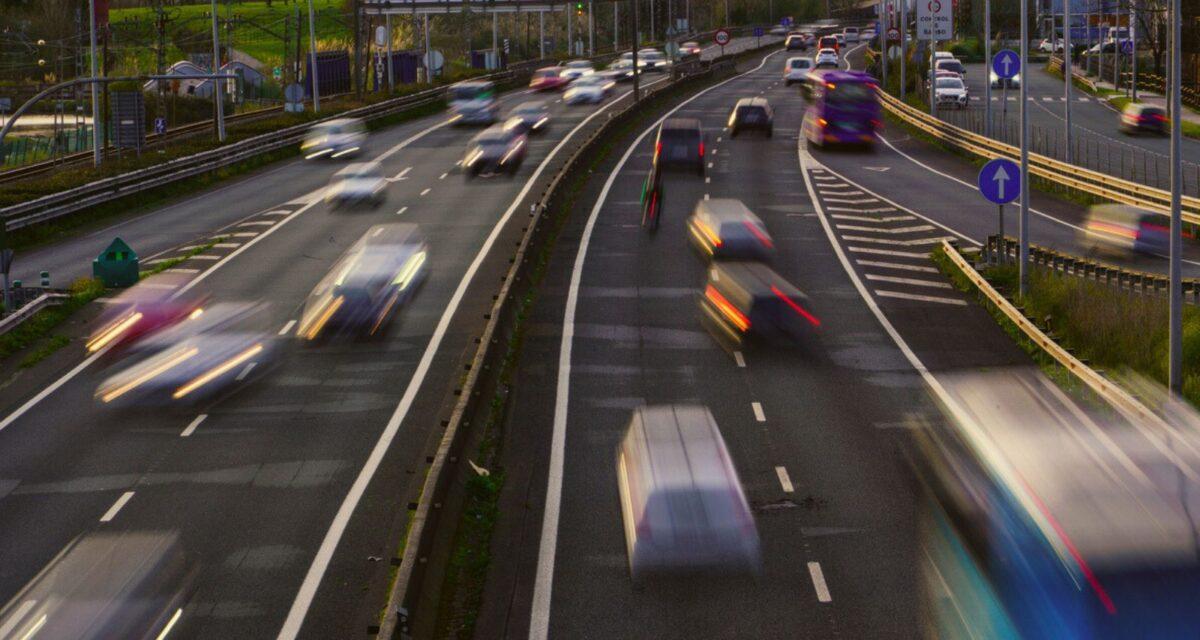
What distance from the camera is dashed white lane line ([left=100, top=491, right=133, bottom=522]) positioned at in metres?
20.7

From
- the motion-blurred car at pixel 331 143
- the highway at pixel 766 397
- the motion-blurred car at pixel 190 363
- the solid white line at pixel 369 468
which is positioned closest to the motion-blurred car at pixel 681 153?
the highway at pixel 766 397

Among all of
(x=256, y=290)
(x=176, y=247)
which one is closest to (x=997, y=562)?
(x=256, y=290)

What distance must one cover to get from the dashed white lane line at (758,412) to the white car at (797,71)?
73144mm

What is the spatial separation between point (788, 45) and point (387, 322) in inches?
4330

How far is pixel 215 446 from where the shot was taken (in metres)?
24.0

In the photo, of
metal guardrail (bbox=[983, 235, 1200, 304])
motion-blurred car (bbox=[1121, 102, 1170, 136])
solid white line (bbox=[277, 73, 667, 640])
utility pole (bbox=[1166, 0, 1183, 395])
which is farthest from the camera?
motion-blurred car (bbox=[1121, 102, 1170, 136])

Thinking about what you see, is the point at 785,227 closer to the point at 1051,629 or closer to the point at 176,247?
the point at 176,247

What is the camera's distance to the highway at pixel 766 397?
1706cm

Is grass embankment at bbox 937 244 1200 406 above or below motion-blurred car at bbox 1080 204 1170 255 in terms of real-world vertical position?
below

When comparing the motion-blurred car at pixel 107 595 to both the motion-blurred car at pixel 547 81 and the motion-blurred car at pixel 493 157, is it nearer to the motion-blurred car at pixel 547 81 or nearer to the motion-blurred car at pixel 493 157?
the motion-blurred car at pixel 493 157

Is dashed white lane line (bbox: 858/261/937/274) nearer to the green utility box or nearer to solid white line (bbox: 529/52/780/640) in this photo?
solid white line (bbox: 529/52/780/640)

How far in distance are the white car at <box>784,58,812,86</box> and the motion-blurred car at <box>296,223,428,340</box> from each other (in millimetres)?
66516

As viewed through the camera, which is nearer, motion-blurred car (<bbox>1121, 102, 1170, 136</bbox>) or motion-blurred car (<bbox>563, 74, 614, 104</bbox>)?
motion-blurred car (<bbox>1121, 102, 1170, 136</bbox>)

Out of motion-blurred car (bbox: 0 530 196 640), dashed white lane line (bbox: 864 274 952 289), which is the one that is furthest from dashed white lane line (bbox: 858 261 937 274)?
motion-blurred car (bbox: 0 530 196 640)
